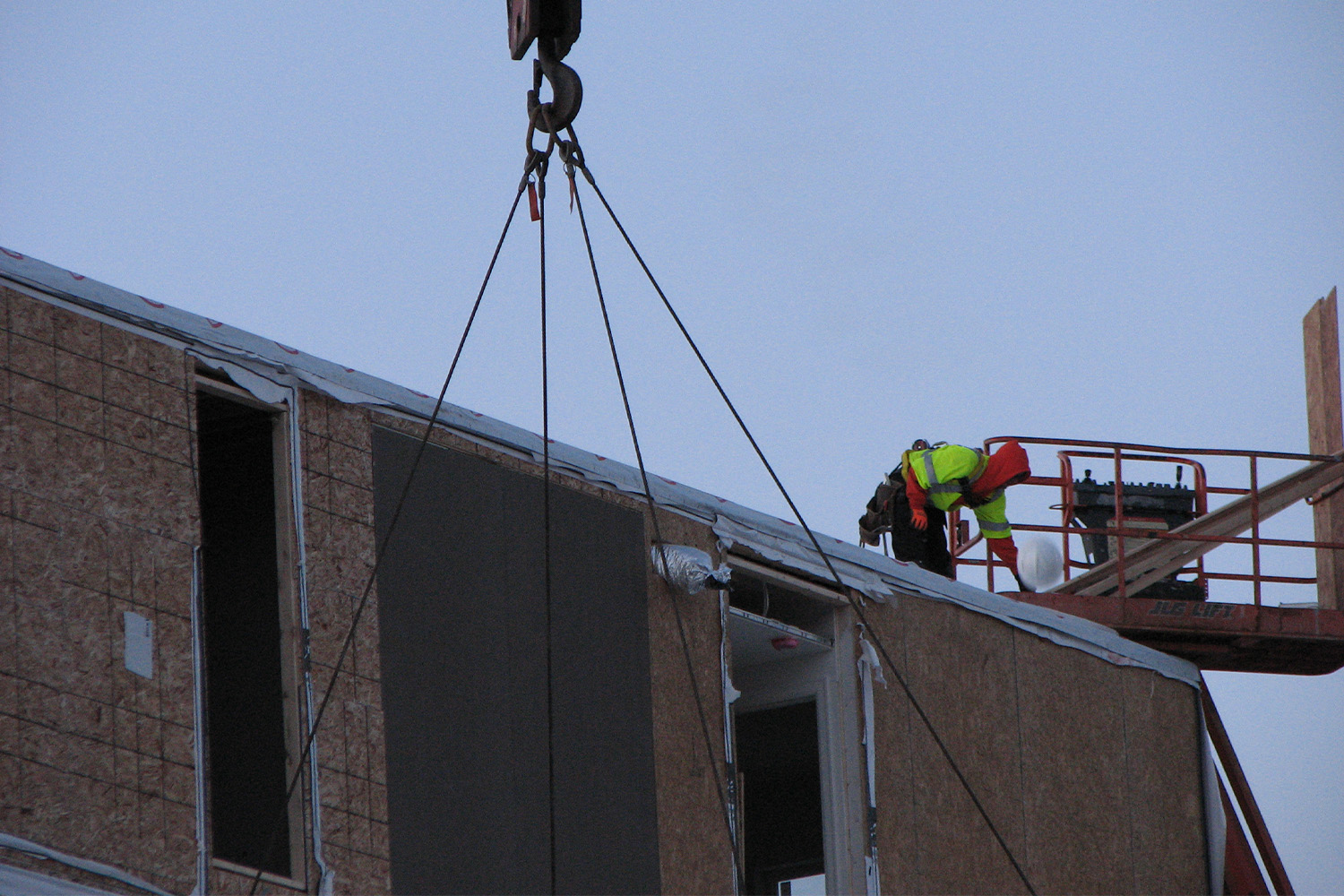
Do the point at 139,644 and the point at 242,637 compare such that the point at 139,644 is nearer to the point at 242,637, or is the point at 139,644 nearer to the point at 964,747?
the point at 242,637

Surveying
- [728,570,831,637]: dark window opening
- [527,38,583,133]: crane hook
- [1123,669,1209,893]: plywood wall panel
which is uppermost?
[527,38,583,133]: crane hook

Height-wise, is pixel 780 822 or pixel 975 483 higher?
pixel 975 483

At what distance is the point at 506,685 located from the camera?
9.35m

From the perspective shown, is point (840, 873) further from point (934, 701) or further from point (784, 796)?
point (784, 796)

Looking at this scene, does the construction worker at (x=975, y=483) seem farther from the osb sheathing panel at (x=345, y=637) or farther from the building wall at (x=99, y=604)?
the building wall at (x=99, y=604)

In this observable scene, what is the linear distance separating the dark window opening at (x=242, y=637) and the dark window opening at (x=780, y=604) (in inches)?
121

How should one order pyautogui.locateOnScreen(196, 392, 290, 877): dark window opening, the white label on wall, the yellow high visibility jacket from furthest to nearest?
the yellow high visibility jacket, pyautogui.locateOnScreen(196, 392, 290, 877): dark window opening, the white label on wall

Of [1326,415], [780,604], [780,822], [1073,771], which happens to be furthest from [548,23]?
[1326,415]

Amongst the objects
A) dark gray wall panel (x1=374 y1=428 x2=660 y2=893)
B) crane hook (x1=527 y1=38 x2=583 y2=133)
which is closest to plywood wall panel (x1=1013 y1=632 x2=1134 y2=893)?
dark gray wall panel (x1=374 y1=428 x2=660 y2=893)

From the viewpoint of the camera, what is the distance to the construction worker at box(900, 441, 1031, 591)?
48.2ft

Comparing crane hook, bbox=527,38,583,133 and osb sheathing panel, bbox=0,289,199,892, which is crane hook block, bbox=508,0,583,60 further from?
osb sheathing panel, bbox=0,289,199,892

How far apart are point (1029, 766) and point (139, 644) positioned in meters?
6.44

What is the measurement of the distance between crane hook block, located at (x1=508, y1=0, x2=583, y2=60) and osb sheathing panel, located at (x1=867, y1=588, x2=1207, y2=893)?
516 cm

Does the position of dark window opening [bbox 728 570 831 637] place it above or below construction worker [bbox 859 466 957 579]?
below
